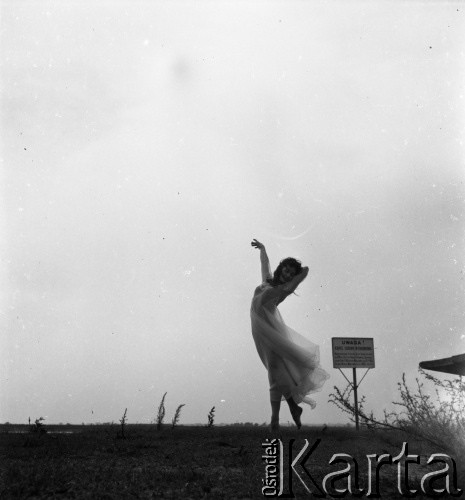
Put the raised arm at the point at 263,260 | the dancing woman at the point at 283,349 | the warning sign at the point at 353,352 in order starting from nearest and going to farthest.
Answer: the dancing woman at the point at 283,349 → the raised arm at the point at 263,260 → the warning sign at the point at 353,352

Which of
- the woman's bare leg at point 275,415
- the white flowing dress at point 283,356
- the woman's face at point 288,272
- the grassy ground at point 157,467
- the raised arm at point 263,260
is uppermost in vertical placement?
the raised arm at point 263,260

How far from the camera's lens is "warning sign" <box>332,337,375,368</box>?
19.2 metres

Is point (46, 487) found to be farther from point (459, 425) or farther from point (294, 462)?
point (459, 425)

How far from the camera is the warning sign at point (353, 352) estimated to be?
19.2m

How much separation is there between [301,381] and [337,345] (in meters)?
9.82

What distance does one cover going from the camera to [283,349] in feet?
32.8

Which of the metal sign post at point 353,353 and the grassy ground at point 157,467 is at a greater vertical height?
the metal sign post at point 353,353

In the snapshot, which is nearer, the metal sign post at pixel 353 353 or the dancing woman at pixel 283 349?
the dancing woman at pixel 283 349

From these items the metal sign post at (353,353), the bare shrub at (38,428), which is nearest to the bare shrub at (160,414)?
the bare shrub at (38,428)

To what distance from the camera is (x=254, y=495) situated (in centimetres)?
432

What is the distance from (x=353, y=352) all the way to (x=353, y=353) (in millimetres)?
36

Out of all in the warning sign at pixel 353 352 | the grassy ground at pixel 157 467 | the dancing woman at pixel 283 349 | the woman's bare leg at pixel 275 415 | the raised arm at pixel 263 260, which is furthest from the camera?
the warning sign at pixel 353 352

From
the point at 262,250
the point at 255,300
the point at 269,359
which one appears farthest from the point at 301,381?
the point at 262,250

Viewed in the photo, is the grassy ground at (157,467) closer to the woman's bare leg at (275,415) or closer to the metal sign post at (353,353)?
the woman's bare leg at (275,415)
